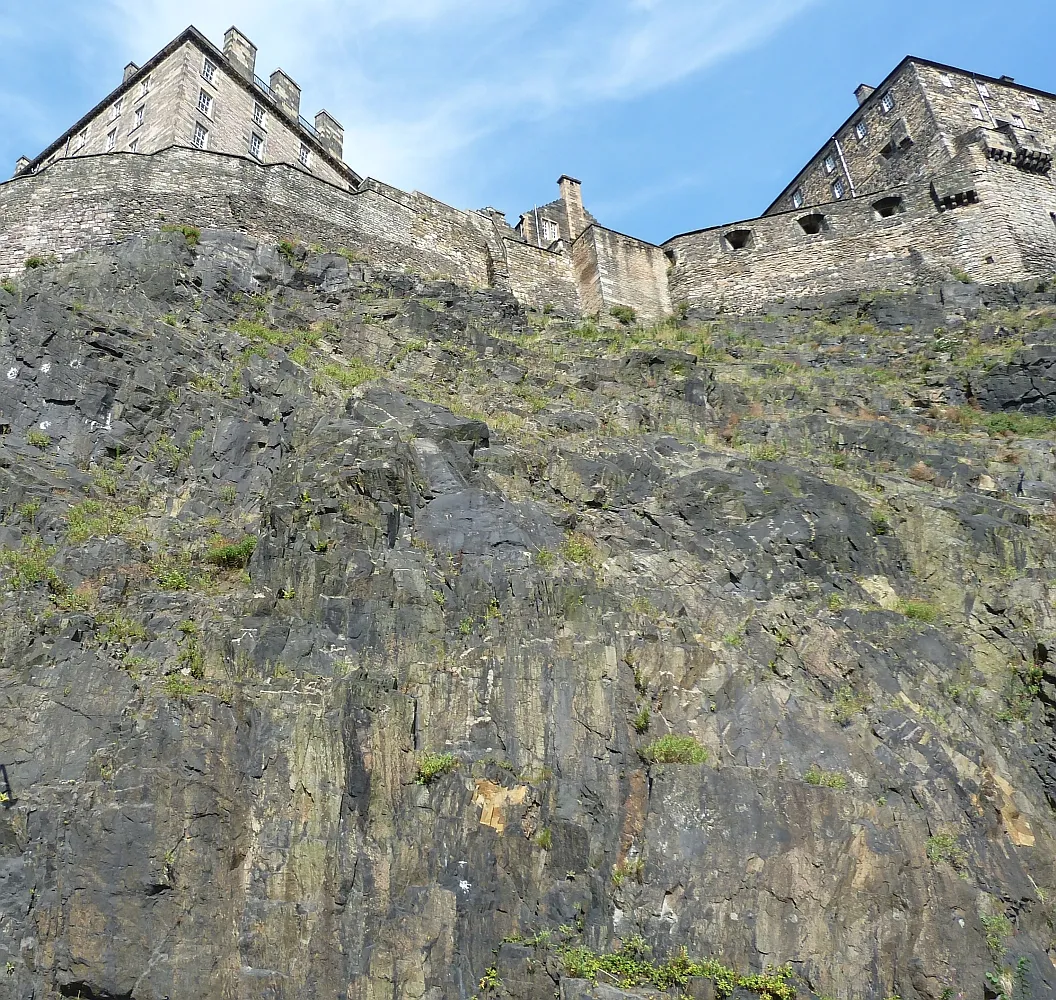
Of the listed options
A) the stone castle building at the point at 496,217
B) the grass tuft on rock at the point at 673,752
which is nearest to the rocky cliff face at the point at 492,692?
the grass tuft on rock at the point at 673,752

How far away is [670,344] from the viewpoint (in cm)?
2317

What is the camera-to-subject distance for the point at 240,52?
3069cm

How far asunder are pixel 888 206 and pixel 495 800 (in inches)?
1007

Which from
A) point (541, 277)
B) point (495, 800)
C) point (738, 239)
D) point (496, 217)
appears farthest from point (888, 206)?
point (495, 800)

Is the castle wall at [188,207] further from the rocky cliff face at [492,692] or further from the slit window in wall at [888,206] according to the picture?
the slit window in wall at [888,206]

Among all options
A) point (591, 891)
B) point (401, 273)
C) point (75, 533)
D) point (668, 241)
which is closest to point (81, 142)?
point (401, 273)

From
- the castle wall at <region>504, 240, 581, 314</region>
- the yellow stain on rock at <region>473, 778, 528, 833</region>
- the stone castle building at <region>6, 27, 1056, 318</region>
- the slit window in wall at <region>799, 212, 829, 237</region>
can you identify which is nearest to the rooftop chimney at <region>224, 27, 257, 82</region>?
the stone castle building at <region>6, 27, 1056, 318</region>

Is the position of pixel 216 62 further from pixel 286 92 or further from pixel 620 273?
pixel 620 273

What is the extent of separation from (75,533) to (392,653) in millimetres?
4919

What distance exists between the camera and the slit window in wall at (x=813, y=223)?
29094 millimetres

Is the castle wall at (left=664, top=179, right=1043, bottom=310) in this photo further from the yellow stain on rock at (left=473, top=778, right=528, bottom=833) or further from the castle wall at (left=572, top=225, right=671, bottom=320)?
the yellow stain on rock at (left=473, top=778, right=528, bottom=833)

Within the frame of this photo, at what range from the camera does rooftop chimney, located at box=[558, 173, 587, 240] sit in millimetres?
36875

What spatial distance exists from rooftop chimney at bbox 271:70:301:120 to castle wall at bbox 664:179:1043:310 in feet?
46.5

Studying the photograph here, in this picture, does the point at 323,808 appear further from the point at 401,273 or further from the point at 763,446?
the point at 401,273
